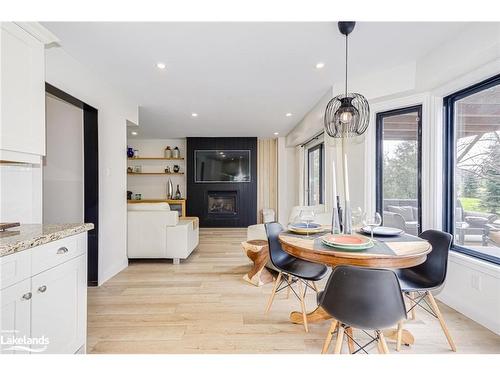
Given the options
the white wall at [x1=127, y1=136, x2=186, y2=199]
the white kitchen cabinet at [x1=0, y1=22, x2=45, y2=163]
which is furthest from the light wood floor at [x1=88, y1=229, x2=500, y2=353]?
the white wall at [x1=127, y1=136, x2=186, y2=199]

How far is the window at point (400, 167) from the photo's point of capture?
274 centimetres

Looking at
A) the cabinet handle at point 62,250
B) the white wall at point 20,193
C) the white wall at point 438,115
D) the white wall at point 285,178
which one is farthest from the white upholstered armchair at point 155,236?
the white wall at point 285,178

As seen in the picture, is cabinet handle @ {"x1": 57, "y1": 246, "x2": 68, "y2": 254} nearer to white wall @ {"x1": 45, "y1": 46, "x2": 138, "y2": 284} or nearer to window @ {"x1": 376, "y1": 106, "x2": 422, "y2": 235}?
white wall @ {"x1": 45, "y1": 46, "x2": 138, "y2": 284}

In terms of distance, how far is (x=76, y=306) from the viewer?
4.81 ft

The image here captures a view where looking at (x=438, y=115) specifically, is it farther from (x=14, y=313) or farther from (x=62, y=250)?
(x=14, y=313)

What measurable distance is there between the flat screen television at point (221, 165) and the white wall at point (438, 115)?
3419 millimetres

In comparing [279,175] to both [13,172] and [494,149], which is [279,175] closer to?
[494,149]

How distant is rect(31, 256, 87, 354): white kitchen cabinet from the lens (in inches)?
47.3

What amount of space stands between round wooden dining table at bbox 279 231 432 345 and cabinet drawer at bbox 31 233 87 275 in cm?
132

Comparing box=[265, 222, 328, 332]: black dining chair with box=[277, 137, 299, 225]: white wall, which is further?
box=[277, 137, 299, 225]: white wall

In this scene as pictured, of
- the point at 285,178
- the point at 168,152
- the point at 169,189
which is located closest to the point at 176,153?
the point at 168,152

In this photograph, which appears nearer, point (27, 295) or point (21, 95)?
point (27, 295)

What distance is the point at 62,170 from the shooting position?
289 cm

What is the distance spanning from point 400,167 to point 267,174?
431 centimetres
